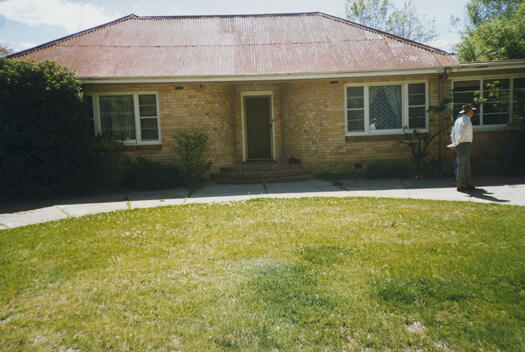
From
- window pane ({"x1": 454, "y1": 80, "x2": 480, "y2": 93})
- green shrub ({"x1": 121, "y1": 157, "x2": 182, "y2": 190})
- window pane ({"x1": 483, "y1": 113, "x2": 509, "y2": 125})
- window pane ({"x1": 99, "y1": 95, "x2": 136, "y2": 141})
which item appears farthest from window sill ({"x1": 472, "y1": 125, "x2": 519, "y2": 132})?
window pane ({"x1": 99, "y1": 95, "x2": 136, "y2": 141})

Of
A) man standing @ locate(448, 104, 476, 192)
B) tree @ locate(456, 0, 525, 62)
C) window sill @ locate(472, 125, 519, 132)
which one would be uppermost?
tree @ locate(456, 0, 525, 62)

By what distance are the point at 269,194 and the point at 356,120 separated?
4.86 meters

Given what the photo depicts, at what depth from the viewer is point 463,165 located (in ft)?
27.2

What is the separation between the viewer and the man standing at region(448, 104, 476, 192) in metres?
8.23

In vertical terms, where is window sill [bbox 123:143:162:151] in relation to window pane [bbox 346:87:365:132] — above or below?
below

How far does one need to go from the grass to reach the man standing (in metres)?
2.46

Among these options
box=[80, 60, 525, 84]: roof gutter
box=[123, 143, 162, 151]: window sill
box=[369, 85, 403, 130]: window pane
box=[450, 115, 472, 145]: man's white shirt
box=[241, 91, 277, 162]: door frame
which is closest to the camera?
box=[450, 115, 472, 145]: man's white shirt

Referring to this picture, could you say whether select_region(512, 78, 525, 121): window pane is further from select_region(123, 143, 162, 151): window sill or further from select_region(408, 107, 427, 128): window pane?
select_region(123, 143, 162, 151): window sill

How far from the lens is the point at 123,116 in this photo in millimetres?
11789

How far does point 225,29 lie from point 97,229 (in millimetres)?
11234

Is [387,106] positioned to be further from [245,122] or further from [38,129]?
[38,129]

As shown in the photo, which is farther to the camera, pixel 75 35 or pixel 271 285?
pixel 75 35

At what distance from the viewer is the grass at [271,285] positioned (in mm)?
2816


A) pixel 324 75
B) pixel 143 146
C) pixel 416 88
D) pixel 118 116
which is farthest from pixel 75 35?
pixel 416 88
